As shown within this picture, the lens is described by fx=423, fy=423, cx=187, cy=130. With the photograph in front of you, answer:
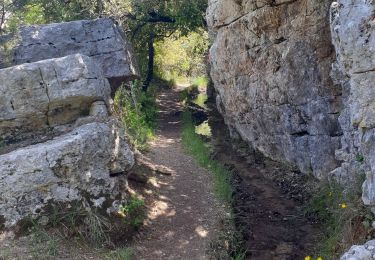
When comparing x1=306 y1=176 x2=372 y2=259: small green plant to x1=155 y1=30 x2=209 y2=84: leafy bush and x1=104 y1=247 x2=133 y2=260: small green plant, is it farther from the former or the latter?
x1=155 y1=30 x2=209 y2=84: leafy bush

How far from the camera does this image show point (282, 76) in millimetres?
9492

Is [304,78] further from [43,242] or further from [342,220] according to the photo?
[43,242]

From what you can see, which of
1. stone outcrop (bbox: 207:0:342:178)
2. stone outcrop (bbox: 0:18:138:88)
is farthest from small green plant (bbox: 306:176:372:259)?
stone outcrop (bbox: 0:18:138:88)

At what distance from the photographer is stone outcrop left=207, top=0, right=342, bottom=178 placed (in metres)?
8.36

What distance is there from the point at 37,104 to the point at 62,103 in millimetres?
438

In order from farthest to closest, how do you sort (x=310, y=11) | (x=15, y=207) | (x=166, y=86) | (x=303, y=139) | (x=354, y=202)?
(x=166, y=86) < (x=303, y=139) < (x=310, y=11) < (x=15, y=207) < (x=354, y=202)

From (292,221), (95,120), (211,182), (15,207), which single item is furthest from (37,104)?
(292,221)

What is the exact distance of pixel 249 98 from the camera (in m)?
11.3

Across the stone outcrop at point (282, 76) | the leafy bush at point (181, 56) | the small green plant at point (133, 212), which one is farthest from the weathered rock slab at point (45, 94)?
the leafy bush at point (181, 56)

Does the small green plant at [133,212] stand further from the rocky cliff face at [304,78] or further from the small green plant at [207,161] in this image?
the rocky cliff face at [304,78]

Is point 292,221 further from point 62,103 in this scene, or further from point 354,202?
point 62,103

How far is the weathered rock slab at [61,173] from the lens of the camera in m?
6.44

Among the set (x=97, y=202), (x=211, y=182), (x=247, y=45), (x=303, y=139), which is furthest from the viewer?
(x=247, y=45)

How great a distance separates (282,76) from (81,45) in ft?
15.6
